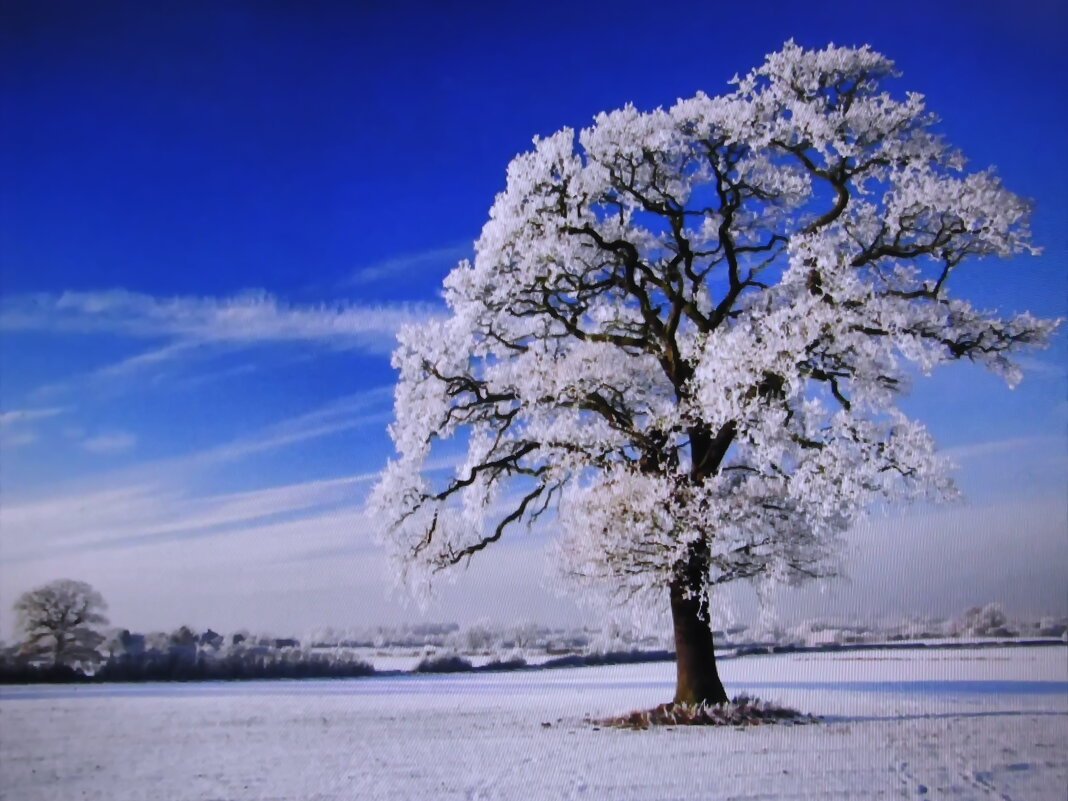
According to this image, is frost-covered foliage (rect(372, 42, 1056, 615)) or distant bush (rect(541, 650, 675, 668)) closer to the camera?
frost-covered foliage (rect(372, 42, 1056, 615))

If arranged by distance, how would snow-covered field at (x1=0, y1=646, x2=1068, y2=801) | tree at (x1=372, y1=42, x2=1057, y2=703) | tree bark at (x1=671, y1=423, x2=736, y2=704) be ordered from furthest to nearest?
tree bark at (x1=671, y1=423, x2=736, y2=704) → tree at (x1=372, y1=42, x2=1057, y2=703) → snow-covered field at (x1=0, y1=646, x2=1068, y2=801)

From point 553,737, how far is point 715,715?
71 centimetres

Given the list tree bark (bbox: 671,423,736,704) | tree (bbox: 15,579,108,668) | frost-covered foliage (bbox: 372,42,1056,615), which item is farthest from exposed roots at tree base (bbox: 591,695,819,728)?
tree (bbox: 15,579,108,668)

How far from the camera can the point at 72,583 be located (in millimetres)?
4277

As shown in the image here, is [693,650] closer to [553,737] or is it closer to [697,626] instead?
[697,626]

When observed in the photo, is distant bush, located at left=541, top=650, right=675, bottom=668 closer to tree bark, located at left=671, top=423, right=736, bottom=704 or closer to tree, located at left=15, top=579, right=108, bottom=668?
tree bark, located at left=671, top=423, right=736, bottom=704

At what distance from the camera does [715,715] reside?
170 inches

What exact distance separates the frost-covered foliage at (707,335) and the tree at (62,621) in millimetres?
1253

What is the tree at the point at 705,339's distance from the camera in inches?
165

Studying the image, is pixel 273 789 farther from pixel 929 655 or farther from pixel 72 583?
pixel 929 655

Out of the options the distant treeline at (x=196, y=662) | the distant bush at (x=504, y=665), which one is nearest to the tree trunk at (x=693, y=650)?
the distant bush at (x=504, y=665)

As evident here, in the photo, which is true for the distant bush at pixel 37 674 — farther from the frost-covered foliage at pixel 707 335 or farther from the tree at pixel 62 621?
the frost-covered foliage at pixel 707 335

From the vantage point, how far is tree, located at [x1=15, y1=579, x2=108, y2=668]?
4273 mm

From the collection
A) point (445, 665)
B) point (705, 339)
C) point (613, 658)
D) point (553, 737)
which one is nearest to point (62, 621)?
point (445, 665)
